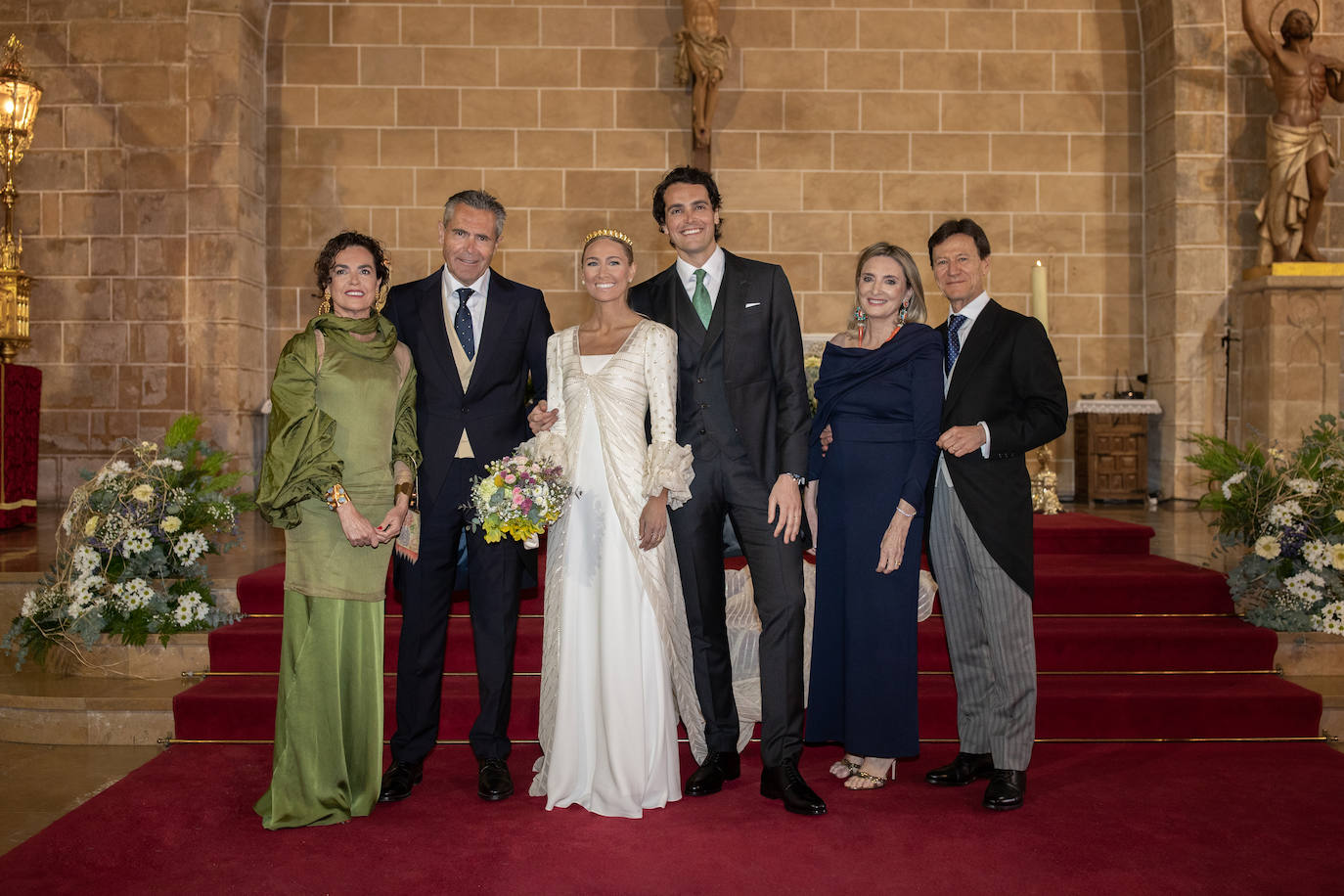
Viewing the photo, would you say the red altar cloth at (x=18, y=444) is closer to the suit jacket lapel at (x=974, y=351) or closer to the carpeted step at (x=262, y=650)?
the carpeted step at (x=262, y=650)

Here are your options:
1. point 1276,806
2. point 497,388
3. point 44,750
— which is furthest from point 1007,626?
point 44,750

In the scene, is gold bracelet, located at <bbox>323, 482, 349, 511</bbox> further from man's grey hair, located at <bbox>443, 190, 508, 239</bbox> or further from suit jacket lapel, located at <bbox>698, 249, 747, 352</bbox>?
suit jacket lapel, located at <bbox>698, 249, 747, 352</bbox>

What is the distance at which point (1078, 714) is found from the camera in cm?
409

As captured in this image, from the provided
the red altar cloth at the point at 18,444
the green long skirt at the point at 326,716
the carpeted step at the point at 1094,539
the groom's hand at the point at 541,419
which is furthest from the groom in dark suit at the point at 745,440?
the red altar cloth at the point at 18,444

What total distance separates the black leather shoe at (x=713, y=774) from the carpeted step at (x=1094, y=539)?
2.88 meters

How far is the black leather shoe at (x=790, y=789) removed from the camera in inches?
126

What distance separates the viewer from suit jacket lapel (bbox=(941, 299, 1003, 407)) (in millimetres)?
3461

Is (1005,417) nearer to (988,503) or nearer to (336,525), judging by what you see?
(988,503)

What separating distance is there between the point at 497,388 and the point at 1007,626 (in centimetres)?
183

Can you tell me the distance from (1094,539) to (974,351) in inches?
111

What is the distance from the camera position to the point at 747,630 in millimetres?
4336

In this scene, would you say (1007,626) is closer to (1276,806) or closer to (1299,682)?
(1276,806)

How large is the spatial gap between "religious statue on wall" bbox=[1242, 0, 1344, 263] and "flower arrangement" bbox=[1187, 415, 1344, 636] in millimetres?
3598

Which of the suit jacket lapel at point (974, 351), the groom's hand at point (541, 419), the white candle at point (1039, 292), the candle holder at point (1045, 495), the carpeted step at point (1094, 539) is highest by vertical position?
the white candle at point (1039, 292)
